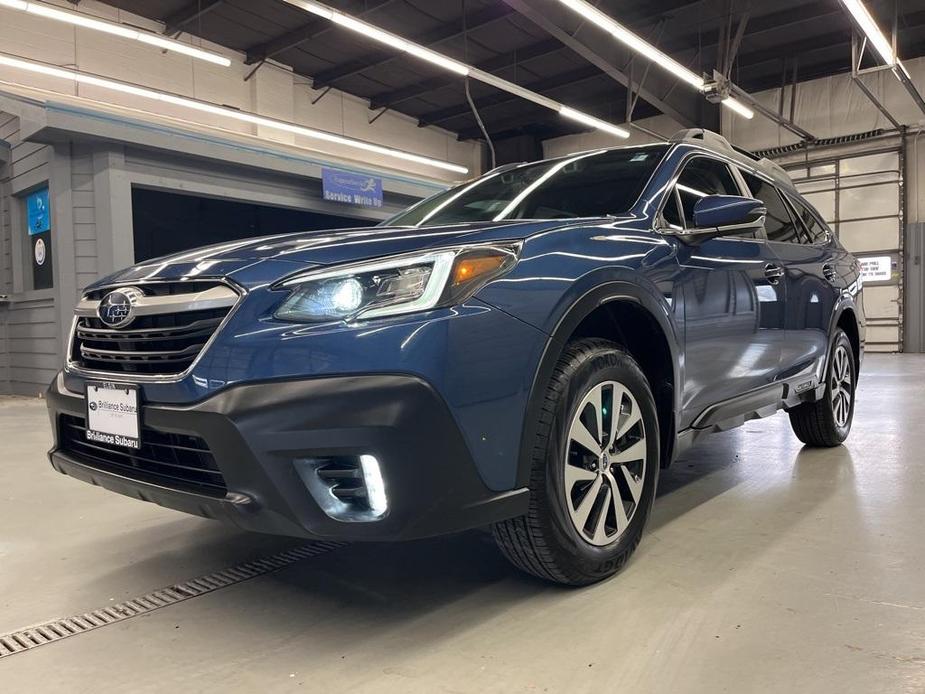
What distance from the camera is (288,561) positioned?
89.4 inches

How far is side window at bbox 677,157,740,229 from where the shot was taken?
2611 mm

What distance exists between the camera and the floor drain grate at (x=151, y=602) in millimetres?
1803

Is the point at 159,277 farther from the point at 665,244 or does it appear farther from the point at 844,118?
the point at 844,118

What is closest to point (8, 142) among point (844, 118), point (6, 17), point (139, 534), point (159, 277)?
point (6, 17)

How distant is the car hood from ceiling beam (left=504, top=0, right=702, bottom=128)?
8.41m

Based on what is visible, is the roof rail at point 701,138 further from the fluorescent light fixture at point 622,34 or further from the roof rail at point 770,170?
the fluorescent light fixture at point 622,34

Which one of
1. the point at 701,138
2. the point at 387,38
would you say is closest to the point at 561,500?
the point at 701,138

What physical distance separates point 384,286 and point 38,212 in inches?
340

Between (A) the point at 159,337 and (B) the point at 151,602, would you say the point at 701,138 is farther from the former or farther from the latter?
(B) the point at 151,602

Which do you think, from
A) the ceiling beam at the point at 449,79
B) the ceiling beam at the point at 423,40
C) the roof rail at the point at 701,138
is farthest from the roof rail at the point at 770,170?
the ceiling beam at the point at 449,79

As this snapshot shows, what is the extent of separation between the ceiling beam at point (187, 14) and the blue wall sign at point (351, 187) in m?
4.20

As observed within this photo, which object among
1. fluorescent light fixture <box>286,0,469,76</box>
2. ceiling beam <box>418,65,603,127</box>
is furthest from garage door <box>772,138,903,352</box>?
fluorescent light fixture <box>286,0,469,76</box>

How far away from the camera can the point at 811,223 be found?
387 centimetres

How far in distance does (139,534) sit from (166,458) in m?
1.13
